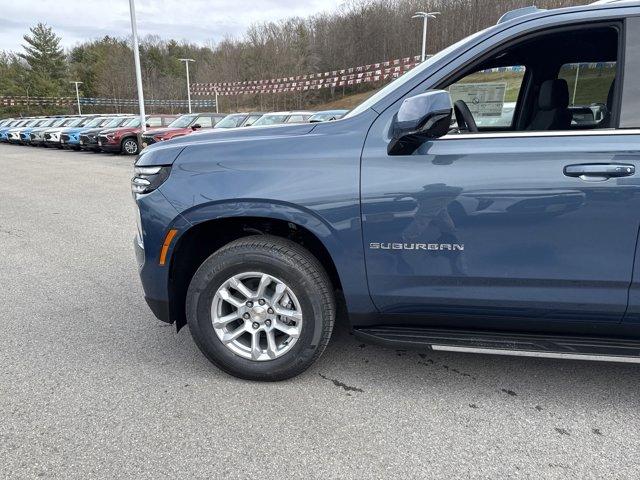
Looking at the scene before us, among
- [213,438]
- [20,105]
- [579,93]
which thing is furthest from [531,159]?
[20,105]

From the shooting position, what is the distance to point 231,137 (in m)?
2.73

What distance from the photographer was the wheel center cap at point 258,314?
2688mm

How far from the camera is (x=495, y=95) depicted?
3533mm

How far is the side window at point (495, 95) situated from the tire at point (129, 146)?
57.7ft

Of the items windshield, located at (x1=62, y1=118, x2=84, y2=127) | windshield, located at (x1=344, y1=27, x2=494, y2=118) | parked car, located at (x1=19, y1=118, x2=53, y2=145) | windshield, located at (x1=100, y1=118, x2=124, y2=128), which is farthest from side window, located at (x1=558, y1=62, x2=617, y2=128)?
parked car, located at (x1=19, y1=118, x2=53, y2=145)

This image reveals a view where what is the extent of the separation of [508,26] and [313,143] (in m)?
1.11

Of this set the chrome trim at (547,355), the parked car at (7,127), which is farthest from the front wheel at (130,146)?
the chrome trim at (547,355)

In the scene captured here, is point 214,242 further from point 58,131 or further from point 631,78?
point 58,131

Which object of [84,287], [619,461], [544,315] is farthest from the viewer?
[84,287]

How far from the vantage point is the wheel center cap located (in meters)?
Result: 2.69

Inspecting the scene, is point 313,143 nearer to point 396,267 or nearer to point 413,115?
point 413,115

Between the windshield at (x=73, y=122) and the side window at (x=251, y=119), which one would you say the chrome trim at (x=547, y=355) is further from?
the windshield at (x=73, y=122)

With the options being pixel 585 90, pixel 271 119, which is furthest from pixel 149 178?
pixel 271 119

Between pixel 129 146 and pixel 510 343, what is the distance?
61.5 feet
